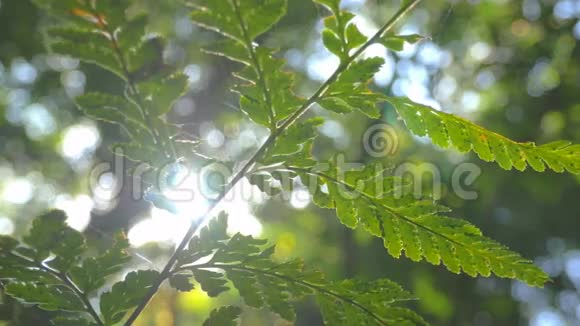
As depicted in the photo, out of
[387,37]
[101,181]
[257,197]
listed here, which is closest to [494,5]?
[257,197]

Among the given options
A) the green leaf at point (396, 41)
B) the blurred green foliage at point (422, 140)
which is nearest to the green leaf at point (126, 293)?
the green leaf at point (396, 41)

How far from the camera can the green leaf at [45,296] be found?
763 millimetres

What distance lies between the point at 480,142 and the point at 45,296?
27.3 inches

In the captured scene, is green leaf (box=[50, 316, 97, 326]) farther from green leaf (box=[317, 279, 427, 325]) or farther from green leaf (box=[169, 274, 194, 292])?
green leaf (box=[317, 279, 427, 325])

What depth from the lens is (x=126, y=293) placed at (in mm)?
830

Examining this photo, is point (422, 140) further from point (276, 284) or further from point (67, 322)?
point (67, 322)

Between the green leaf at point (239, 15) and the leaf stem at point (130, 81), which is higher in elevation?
the green leaf at point (239, 15)

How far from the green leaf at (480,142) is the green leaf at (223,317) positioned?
408mm

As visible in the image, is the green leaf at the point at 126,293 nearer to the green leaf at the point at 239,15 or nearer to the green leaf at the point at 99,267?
the green leaf at the point at 99,267

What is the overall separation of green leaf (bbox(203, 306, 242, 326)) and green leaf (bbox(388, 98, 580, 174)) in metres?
0.41

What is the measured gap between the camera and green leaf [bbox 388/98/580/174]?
84cm

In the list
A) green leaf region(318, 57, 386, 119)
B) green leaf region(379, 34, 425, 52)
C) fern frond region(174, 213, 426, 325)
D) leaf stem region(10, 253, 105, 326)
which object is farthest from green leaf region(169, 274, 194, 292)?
green leaf region(379, 34, 425, 52)

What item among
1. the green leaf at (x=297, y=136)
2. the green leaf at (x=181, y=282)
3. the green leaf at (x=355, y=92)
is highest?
the green leaf at (x=355, y=92)

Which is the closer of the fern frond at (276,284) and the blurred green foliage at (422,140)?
the fern frond at (276,284)
